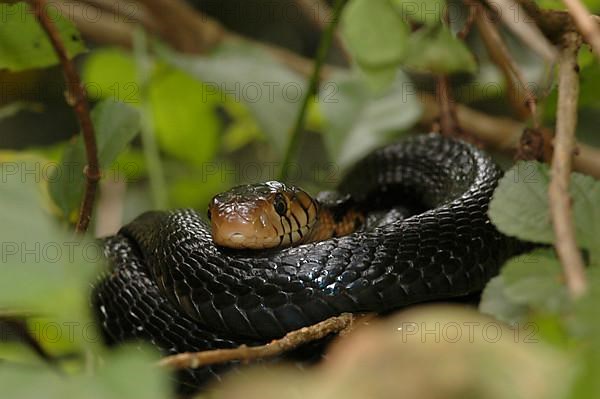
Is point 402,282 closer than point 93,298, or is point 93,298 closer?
point 402,282

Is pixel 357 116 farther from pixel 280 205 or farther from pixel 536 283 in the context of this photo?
pixel 536 283

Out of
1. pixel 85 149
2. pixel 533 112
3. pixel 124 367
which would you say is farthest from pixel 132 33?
pixel 124 367

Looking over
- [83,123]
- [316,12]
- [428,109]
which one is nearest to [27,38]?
[83,123]

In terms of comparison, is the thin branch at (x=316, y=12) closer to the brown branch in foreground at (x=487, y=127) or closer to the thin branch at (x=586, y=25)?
the brown branch in foreground at (x=487, y=127)

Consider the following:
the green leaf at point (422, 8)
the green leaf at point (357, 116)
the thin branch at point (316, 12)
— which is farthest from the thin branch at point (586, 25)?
the thin branch at point (316, 12)

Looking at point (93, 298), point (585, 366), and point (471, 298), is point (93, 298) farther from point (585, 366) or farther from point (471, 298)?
point (585, 366)

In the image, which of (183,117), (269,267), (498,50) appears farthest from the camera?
(183,117)

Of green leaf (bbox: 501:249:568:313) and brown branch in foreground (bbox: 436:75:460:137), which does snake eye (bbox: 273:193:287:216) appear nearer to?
brown branch in foreground (bbox: 436:75:460:137)
